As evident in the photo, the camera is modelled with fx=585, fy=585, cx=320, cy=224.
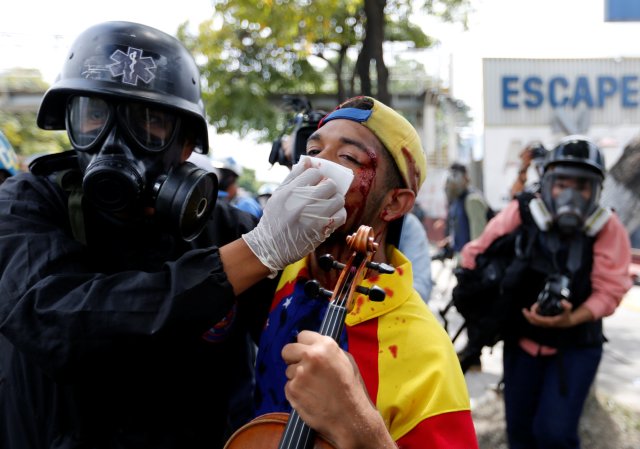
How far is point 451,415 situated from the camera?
4.82 ft

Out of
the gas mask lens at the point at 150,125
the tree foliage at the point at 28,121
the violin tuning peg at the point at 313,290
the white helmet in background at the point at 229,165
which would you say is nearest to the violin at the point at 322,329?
the violin tuning peg at the point at 313,290

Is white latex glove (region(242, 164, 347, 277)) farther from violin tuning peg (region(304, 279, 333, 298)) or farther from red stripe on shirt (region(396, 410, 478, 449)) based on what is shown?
red stripe on shirt (region(396, 410, 478, 449))

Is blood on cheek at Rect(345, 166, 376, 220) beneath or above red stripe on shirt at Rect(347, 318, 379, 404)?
above

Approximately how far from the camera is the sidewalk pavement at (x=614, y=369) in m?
5.80

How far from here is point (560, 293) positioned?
3375mm

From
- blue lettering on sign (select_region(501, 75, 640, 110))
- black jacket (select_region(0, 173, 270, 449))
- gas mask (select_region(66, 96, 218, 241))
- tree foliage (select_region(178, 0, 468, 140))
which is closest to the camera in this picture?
black jacket (select_region(0, 173, 270, 449))

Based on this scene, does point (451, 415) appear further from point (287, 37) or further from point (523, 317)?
point (287, 37)

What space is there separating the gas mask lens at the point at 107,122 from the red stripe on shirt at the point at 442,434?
3.80 feet

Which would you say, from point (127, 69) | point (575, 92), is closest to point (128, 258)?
point (127, 69)

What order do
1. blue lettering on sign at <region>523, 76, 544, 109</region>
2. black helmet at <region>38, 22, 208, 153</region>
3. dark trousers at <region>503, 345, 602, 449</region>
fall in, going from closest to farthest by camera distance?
black helmet at <region>38, 22, 208, 153</region>, dark trousers at <region>503, 345, 602, 449</region>, blue lettering on sign at <region>523, 76, 544, 109</region>

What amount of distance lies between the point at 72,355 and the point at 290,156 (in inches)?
85.2

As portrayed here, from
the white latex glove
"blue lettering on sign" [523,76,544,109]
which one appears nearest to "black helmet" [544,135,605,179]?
the white latex glove

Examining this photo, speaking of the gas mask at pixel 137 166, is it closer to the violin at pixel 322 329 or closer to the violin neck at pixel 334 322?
the violin at pixel 322 329

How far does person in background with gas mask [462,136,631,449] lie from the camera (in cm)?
343
